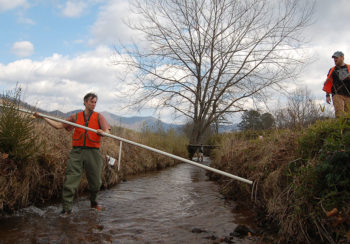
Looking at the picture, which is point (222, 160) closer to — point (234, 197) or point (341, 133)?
point (234, 197)

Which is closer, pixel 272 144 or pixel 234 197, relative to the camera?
pixel 272 144

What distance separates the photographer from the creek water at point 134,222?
393 centimetres

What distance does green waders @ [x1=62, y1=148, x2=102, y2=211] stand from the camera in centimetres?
491

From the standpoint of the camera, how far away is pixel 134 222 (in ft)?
15.7

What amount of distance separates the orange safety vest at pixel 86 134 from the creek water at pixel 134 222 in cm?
127

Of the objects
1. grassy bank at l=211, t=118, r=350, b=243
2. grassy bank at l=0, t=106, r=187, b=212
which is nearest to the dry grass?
grassy bank at l=0, t=106, r=187, b=212

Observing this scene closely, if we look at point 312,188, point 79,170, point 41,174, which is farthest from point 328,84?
point 41,174

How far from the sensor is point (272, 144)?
5.57 meters

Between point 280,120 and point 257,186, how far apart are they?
254 cm

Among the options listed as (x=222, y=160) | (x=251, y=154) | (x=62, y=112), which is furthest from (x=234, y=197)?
(x=62, y=112)

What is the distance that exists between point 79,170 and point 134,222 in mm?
1390

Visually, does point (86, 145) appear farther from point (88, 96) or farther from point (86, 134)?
point (88, 96)

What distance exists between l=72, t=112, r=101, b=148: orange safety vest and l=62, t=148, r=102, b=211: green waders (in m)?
0.11

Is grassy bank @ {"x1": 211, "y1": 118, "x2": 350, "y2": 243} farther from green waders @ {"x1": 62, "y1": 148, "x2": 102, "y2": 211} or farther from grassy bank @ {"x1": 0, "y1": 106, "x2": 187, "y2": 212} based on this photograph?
grassy bank @ {"x1": 0, "y1": 106, "x2": 187, "y2": 212}
